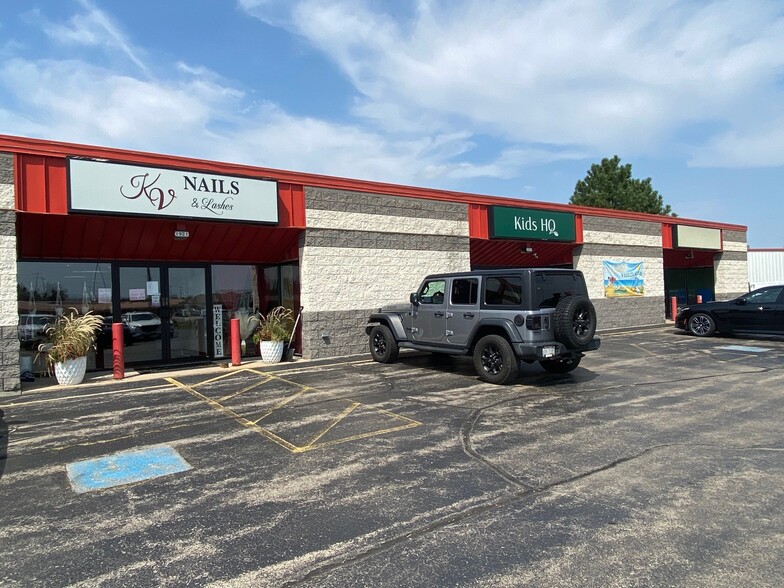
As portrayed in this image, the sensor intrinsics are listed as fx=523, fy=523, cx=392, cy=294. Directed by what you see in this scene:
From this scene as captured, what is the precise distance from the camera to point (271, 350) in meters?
12.0

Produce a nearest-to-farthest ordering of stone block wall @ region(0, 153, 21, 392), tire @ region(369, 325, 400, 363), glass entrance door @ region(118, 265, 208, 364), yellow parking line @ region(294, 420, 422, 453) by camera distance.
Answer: yellow parking line @ region(294, 420, 422, 453)
stone block wall @ region(0, 153, 21, 392)
tire @ region(369, 325, 400, 363)
glass entrance door @ region(118, 265, 208, 364)

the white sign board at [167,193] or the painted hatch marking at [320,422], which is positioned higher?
the white sign board at [167,193]

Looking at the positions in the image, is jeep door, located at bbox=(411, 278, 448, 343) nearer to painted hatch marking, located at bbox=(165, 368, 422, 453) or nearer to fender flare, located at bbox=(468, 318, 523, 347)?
fender flare, located at bbox=(468, 318, 523, 347)

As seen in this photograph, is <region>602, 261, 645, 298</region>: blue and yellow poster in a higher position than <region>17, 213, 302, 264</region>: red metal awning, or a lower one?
lower

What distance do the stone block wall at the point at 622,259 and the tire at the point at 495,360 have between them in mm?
10585

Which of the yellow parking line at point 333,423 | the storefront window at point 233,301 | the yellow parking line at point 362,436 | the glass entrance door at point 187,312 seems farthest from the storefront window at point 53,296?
the yellow parking line at point 362,436

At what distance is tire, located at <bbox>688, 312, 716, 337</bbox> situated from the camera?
15336 millimetres

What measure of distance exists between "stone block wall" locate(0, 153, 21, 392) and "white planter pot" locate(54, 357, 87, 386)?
626 mm

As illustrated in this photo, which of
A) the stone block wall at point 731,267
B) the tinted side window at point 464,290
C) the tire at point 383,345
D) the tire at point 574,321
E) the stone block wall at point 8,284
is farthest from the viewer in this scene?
the stone block wall at point 731,267

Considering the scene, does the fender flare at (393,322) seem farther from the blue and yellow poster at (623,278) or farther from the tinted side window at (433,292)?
the blue and yellow poster at (623,278)

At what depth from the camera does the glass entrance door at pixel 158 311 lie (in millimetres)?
11727

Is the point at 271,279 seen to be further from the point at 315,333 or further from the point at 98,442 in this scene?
the point at 98,442

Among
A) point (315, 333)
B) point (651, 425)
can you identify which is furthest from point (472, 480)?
point (315, 333)

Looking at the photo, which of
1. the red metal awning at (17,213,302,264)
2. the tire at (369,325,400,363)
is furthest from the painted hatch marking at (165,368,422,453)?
the red metal awning at (17,213,302,264)
